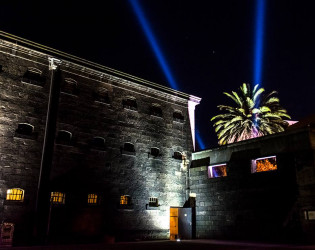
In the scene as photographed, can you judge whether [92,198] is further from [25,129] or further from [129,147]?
[25,129]

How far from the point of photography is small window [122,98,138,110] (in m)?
20.5

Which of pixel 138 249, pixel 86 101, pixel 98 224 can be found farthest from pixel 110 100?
pixel 138 249

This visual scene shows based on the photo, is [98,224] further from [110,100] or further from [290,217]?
[290,217]

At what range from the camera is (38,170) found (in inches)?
634

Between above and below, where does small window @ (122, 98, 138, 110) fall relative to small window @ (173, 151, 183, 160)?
above

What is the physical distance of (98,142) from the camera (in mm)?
18938

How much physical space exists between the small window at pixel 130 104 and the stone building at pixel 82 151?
0.07 meters

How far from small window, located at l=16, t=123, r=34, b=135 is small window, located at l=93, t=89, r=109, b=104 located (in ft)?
14.6

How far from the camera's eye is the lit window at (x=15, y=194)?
15.1 m

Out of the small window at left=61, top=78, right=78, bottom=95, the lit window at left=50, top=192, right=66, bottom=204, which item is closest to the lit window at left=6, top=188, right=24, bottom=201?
the lit window at left=50, top=192, right=66, bottom=204

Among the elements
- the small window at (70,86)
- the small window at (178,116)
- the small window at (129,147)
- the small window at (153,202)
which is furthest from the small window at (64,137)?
the small window at (178,116)

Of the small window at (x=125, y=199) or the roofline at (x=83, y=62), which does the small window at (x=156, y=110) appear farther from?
the small window at (x=125, y=199)

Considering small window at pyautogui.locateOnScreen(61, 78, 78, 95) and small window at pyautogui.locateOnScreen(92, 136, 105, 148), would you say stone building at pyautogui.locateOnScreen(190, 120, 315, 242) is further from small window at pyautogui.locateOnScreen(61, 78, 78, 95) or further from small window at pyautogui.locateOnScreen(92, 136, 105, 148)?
small window at pyautogui.locateOnScreen(61, 78, 78, 95)

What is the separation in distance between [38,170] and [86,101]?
16.9 feet
